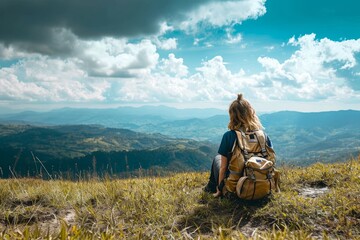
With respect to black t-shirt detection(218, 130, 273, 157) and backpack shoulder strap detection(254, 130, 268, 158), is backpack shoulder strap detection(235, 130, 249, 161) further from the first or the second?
backpack shoulder strap detection(254, 130, 268, 158)

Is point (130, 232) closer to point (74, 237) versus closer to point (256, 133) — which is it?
point (74, 237)

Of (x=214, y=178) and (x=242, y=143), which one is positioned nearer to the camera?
(x=242, y=143)

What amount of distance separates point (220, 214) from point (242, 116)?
236cm

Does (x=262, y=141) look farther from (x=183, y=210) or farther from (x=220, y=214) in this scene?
(x=183, y=210)

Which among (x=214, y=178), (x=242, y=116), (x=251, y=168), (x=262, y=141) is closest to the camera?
(x=251, y=168)

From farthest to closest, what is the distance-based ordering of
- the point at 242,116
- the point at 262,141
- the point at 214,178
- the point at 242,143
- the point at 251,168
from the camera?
the point at 214,178 < the point at 242,116 < the point at 262,141 < the point at 242,143 < the point at 251,168

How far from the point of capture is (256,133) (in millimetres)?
6590

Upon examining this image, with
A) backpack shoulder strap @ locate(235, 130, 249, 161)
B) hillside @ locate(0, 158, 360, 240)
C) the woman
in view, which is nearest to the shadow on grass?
hillside @ locate(0, 158, 360, 240)

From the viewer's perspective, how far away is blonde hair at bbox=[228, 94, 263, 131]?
6.62m

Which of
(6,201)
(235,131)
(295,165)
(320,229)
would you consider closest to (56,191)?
(6,201)

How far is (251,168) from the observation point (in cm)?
585

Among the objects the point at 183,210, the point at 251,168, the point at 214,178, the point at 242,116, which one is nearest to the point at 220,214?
the point at 183,210

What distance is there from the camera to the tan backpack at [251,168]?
231 inches

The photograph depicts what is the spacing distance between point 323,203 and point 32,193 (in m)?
6.84
